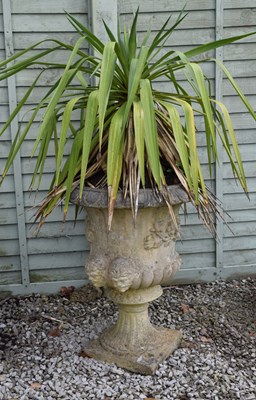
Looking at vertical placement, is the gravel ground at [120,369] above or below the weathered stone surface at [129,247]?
below

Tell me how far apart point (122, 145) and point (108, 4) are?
1.09 metres

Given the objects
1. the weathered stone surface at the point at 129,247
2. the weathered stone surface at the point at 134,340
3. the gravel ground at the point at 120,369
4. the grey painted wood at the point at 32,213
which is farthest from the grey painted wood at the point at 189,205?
the weathered stone surface at the point at 129,247

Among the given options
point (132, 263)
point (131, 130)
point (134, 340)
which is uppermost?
point (131, 130)

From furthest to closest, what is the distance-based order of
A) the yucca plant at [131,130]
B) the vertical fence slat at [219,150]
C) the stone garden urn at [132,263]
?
1. the vertical fence slat at [219,150]
2. the stone garden urn at [132,263]
3. the yucca plant at [131,130]

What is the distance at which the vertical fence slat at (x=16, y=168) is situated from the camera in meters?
3.25

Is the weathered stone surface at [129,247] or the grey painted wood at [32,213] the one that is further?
the grey painted wood at [32,213]

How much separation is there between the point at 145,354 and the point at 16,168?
1285 millimetres

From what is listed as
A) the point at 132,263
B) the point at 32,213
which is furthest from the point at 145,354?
the point at 32,213

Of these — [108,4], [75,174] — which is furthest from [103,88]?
[108,4]

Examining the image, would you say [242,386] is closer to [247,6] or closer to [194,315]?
[194,315]

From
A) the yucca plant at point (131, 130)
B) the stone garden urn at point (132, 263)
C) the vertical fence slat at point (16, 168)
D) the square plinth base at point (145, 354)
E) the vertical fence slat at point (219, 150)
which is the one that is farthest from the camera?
the vertical fence slat at point (219, 150)

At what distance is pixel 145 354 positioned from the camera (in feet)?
9.10

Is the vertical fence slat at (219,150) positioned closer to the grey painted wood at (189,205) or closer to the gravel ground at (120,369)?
the grey painted wood at (189,205)

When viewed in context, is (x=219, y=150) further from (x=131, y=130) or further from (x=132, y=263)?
(x=132, y=263)
